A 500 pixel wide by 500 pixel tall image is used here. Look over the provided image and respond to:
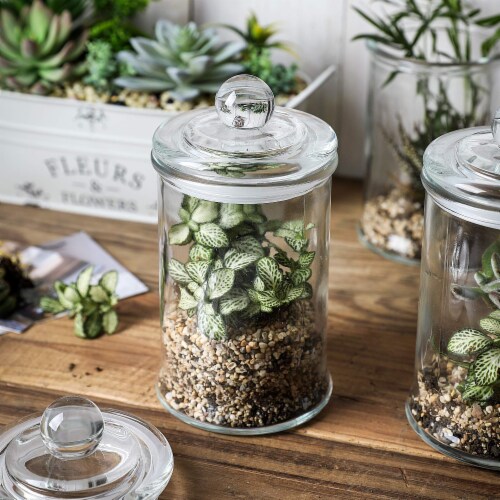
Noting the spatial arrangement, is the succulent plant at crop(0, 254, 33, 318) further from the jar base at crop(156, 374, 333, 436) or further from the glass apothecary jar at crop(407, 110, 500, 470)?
the glass apothecary jar at crop(407, 110, 500, 470)

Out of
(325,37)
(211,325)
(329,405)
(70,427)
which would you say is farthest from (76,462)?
(325,37)

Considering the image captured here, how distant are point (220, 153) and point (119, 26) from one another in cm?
55

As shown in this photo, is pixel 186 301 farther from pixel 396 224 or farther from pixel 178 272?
pixel 396 224

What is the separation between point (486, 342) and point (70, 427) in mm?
316

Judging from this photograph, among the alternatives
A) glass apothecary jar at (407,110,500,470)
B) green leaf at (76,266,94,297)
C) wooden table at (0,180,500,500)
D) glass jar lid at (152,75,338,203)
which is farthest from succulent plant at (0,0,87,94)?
glass apothecary jar at (407,110,500,470)

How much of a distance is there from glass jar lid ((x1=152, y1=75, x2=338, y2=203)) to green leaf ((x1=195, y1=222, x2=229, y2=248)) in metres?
0.02

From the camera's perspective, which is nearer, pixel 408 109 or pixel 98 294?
pixel 98 294

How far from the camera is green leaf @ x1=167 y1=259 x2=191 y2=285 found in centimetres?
Result: 79

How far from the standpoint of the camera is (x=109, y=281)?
973 millimetres

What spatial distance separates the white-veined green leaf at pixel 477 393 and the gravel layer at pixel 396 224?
356mm

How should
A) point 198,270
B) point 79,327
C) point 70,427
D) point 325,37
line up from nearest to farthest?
point 70,427, point 198,270, point 79,327, point 325,37

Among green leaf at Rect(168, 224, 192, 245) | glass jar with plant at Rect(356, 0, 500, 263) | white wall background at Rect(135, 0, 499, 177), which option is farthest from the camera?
white wall background at Rect(135, 0, 499, 177)

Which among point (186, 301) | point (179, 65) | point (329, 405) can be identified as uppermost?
point (179, 65)

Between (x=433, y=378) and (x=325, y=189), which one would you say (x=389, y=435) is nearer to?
(x=433, y=378)
